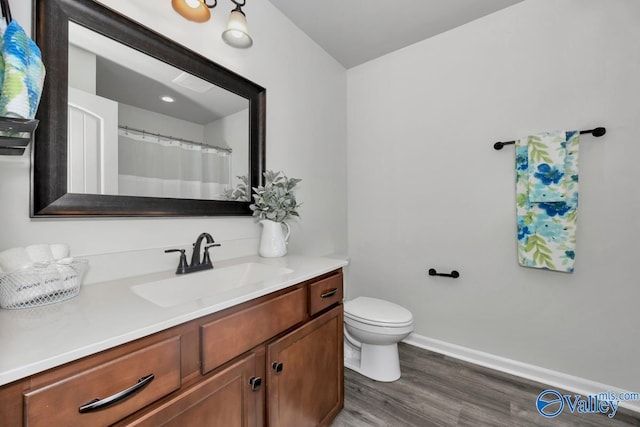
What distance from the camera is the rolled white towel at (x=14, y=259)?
723 millimetres

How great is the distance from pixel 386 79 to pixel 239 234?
184 cm

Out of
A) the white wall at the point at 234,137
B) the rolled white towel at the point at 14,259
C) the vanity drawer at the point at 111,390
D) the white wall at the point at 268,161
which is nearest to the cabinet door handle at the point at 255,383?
the vanity drawer at the point at 111,390

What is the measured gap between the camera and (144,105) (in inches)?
45.2

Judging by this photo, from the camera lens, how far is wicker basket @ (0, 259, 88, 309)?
686mm

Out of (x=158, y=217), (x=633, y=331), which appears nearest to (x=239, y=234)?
(x=158, y=217)

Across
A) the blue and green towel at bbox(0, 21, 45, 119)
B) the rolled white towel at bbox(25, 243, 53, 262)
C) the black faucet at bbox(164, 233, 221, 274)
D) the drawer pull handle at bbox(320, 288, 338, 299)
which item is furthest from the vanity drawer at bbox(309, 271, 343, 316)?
the blue and green towel at bbox(0, 21, 45, 119)

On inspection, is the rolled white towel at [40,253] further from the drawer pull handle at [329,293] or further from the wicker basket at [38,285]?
the drawer pull handle at [329,293]

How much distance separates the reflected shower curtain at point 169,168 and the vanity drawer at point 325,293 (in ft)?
2.38

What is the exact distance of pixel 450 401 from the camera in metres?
1.51

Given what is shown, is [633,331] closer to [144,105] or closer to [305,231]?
[305,231]

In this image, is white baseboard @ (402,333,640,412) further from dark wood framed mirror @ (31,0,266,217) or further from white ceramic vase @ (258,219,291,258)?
dark wood framed mirror @ (31,0,266,217)

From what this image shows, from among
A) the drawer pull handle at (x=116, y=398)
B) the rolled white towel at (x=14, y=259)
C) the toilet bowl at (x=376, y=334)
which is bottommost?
the toilet bowl at (x=376, y=334)

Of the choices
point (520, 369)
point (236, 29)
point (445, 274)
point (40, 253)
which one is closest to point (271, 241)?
point (40, 253)

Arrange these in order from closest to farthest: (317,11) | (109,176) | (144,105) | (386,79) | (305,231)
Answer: (109,176), (144,105), (317,11), (305,231), (386,79)
